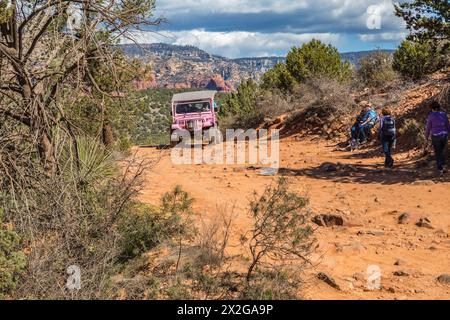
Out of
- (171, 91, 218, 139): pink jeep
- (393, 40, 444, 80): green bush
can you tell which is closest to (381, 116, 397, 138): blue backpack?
(171, 91, 218, 139): pink jeep

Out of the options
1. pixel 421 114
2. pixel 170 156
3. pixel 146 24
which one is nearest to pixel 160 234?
pixel 146 24

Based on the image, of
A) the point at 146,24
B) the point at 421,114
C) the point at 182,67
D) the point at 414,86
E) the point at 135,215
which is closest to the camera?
the point at 146,24

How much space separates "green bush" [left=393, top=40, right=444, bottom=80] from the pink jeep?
27.1ft

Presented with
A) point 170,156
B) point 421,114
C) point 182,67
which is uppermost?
point 182,67

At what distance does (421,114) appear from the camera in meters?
15.4

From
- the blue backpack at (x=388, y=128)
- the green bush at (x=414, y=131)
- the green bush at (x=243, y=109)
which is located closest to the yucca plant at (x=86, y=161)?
the blue backpack at (x=388, y=128)

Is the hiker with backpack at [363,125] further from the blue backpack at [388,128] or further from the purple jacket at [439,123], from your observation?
the purple jacket at [439,123]

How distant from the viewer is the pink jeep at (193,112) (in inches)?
757

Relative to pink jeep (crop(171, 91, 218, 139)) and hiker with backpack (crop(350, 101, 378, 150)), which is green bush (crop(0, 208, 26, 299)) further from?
pink jeep (crop(171, 91, 218, 139))

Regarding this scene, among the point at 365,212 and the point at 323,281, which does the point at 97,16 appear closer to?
the point at 323,281

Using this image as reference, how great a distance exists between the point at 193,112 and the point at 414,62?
9661mm

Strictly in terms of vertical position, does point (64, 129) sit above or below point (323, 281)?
above

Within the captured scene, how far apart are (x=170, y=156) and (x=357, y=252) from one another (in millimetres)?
11006

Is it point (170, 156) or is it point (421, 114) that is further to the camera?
point (170, 156)
